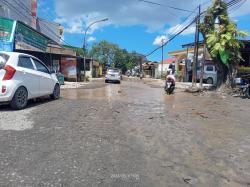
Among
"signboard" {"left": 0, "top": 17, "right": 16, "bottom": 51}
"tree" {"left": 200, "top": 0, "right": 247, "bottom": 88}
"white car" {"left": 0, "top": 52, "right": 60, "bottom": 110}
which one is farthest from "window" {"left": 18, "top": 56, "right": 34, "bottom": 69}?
"tree" {"left": 200, "top": 0, "right": 247, "bottom": 88}

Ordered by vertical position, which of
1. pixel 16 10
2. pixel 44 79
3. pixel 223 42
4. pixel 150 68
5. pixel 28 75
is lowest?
pixel 44 79

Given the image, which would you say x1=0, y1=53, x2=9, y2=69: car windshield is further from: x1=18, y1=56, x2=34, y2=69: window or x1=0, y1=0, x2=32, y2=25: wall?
x1=0, y1=0, x2=32, y2=25: wall

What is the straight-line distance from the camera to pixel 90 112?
959 centimetres

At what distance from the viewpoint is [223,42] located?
21375 mm

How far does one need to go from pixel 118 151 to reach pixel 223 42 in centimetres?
1778

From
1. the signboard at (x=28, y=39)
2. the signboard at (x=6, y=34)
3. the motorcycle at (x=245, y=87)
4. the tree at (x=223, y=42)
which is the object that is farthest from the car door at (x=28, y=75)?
the tree at (x=223, y=42)

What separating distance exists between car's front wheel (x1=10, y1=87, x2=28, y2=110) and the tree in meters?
15.2

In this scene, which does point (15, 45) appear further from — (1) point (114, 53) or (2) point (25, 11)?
(1) point (114, 53)

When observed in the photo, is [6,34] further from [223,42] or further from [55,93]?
[223,42]

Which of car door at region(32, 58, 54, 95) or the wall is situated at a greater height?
the wall

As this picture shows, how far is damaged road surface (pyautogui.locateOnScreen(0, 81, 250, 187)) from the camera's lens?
421 centimetres

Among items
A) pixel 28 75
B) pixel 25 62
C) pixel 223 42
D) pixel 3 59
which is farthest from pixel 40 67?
pixel 223 42

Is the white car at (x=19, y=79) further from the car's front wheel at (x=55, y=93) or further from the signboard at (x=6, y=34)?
the signboard at (x=6, y=34)

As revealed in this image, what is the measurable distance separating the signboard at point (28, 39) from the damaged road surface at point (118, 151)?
1368 cm
